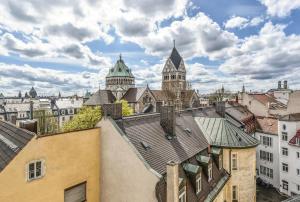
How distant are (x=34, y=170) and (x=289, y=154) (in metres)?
30.5

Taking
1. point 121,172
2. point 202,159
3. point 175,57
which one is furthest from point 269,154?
point 175,57

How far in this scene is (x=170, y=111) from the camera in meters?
18.6

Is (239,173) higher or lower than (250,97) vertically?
lower

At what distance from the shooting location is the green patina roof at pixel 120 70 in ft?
335

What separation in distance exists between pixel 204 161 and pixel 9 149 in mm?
13229

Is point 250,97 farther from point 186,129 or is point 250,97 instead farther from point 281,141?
point 186,129

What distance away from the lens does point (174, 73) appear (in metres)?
96.9

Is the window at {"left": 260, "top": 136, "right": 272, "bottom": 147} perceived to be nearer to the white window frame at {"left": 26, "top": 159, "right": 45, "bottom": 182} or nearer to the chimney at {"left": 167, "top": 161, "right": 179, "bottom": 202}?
the chimney at {"left": 167, "top": 161, "right": 179, "bottom": 202}

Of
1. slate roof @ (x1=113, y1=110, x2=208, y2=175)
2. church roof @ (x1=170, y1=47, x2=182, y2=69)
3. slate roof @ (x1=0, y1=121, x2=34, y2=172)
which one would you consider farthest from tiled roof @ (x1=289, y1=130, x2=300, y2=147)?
church roof @ (x1=170, y1=47, x2=182, y2=69)

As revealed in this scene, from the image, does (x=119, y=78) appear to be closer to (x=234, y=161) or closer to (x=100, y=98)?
(x=100, y=98)

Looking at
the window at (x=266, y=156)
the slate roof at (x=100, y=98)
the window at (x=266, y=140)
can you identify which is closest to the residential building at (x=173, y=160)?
the window at (x=266, y=156)

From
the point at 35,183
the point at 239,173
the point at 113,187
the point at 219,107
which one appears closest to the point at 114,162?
the point at 113,187

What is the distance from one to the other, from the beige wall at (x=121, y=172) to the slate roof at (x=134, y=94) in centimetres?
5808

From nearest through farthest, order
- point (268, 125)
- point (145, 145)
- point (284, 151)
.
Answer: point (145, 145), point (284, 151), point (268, 125)
